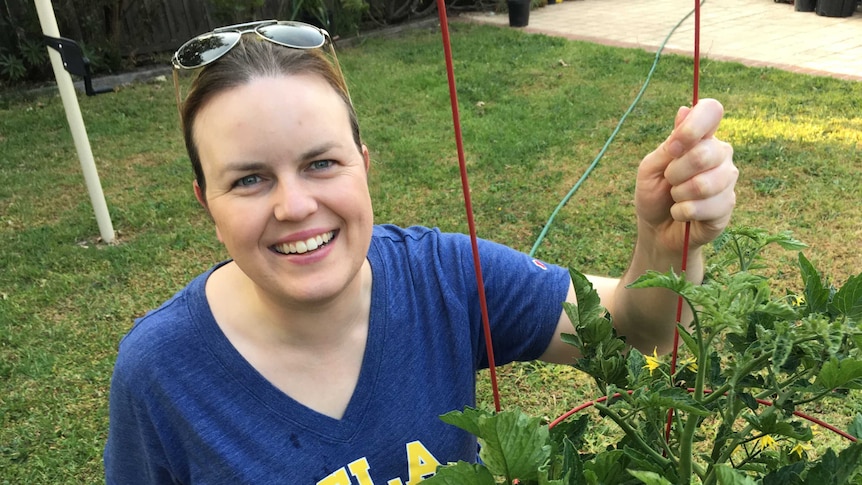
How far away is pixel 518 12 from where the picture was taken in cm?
958

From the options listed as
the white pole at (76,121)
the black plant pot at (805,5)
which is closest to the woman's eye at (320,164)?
the white pole at (76,121)

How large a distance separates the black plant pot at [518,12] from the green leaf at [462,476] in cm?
950

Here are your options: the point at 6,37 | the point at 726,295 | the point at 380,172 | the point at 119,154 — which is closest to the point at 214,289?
the point at 726,295

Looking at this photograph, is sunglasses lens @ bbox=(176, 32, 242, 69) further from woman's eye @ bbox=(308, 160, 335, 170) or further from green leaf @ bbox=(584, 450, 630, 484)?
green leaf @ bbox=(584, 450, 630, 484)

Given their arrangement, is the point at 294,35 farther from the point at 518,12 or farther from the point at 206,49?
the point at 518,12

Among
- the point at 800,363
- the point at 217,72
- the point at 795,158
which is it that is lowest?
the point at 795,158

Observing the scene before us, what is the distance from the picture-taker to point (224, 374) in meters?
1.20

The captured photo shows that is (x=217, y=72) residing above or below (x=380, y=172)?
above

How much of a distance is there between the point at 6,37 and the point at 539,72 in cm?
577

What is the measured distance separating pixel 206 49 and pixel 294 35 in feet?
0.52

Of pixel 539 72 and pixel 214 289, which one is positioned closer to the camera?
pixel 214 289

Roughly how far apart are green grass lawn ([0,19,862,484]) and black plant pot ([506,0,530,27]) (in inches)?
91.0

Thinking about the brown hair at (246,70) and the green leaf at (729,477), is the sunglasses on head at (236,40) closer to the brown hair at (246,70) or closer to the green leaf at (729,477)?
the brown hair at (246,70)

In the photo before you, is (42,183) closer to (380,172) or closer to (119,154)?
(119,154)
